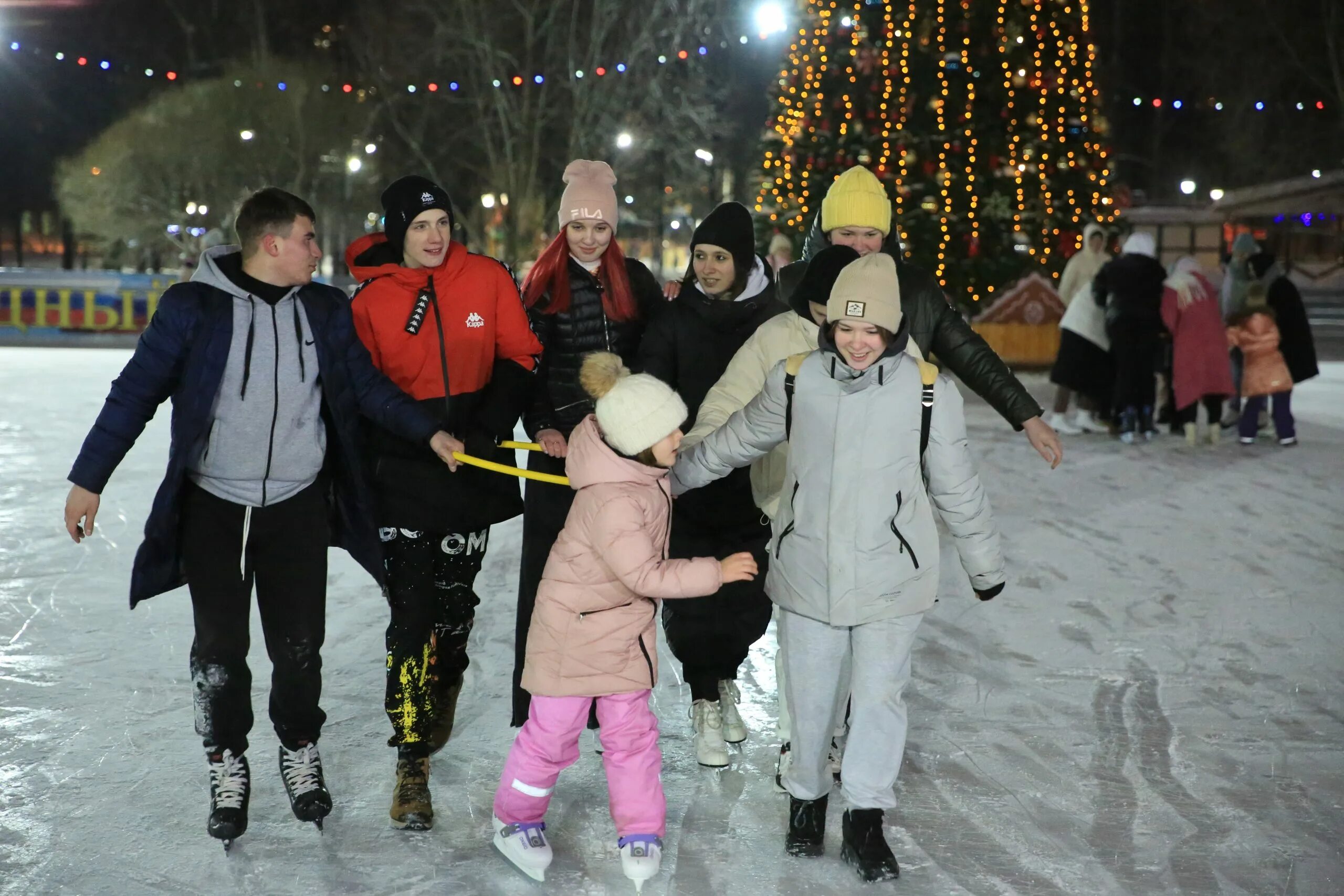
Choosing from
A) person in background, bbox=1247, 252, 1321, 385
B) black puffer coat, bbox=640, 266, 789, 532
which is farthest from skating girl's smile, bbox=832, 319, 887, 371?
person in background, bbox=1247, 252, 1321, 385

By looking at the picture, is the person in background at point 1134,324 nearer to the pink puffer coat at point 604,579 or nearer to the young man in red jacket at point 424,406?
the young man in red jacket at point 424,406

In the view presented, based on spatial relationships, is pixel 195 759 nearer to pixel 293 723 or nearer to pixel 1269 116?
pixel 293 723

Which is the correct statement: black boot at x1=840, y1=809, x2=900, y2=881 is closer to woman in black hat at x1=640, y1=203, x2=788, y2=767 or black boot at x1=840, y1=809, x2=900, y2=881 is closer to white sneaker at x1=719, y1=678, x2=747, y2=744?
woman in black hat at x1=640, y1=203, x2=788, y2=767

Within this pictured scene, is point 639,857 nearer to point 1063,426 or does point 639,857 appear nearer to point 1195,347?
point 1195,347

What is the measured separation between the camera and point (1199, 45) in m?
44.4

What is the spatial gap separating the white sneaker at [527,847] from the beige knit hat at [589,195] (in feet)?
5.66

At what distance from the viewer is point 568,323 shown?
4.16 m

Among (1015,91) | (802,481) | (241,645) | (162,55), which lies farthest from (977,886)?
(162,55)

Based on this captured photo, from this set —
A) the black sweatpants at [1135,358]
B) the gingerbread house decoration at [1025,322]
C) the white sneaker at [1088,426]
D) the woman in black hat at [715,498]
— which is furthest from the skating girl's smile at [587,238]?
the gingerbread house decoration at [1025,322]

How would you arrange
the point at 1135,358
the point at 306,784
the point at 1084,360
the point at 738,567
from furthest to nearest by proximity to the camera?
the point at 1084,360, the point at 1135,358, the point at 306,784, the point at 738,567

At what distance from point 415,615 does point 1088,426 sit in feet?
28.6

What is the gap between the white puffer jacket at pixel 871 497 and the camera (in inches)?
131

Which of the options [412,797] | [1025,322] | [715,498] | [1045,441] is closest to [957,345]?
[1045,441]

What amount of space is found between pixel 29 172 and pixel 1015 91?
36.0m
